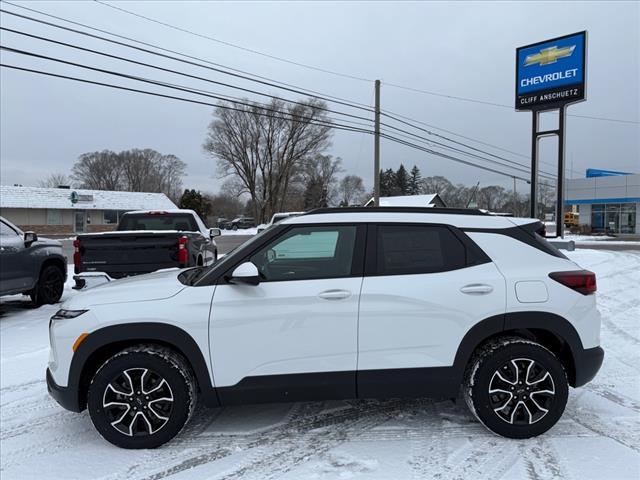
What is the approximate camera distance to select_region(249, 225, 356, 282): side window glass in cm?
340

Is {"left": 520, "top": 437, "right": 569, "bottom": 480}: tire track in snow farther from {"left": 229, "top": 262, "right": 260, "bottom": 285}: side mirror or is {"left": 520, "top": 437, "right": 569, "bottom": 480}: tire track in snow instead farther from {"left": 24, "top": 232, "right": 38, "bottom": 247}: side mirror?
{"left": 24, "top": 232, "right": 38, "bottom": 247}: side mirror

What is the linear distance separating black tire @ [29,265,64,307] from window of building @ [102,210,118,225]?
149 feet

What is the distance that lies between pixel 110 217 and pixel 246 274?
53251 millimetres

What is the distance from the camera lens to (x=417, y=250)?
347cm

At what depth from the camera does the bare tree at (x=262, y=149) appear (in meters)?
54.1

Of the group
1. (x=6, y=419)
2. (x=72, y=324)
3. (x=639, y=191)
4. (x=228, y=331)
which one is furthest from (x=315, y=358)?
(x=639, y=191)

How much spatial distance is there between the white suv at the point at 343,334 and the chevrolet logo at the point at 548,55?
1903 cm

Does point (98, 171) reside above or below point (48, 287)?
above

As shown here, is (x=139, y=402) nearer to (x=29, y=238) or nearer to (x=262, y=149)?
(x=29, y=238)

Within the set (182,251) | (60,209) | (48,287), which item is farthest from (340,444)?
(60,209)

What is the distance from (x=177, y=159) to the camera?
89.4 meters

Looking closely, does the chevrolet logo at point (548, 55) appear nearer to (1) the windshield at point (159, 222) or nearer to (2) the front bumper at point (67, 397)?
(1) the windshield at point (159, 222)

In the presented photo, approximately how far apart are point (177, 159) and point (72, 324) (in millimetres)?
91587

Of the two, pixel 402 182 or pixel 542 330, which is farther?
pixel 402 182
